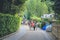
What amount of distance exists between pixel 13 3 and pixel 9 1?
166 cm

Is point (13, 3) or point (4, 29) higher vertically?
point (13, 3)

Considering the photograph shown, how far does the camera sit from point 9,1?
31.9 meters

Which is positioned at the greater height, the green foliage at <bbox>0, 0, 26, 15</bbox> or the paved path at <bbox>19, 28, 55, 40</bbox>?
the green foliage at <bbox>0, 0, 26, 15</bbox>

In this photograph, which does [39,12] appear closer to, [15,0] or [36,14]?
[36,14]

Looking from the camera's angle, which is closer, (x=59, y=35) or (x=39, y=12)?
(x=59, y=35)

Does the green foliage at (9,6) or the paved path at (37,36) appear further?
the green foliage at (9,6)

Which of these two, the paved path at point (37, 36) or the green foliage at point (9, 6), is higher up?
the green foliage at point (9, 6)

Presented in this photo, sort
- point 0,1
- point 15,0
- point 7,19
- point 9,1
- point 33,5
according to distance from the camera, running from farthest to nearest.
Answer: point 33,5, point 15,0, point 9,1, point 0,1, point 7,19

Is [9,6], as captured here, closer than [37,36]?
No

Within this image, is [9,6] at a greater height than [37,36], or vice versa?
[9,6]

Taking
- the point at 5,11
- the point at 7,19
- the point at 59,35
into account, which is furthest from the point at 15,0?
the point at 59,35

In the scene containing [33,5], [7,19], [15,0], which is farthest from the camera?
[33,5]

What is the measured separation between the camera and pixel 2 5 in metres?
30.7

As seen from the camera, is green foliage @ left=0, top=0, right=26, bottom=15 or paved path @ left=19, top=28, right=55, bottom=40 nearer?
paved path @ left=19, top=28, right=55, bottom=40
